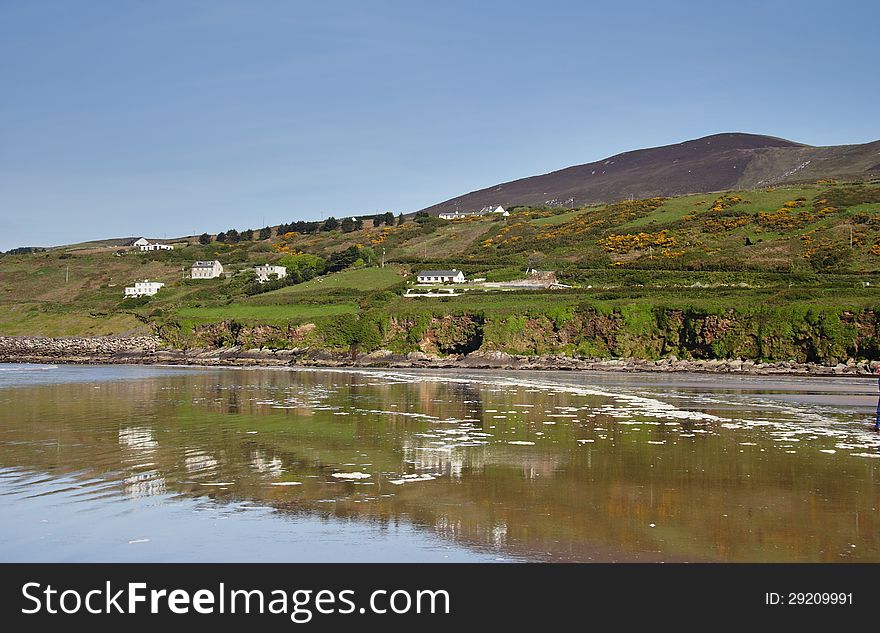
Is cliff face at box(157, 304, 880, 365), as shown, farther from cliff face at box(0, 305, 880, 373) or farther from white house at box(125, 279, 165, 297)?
white house at box(125, 279, 165, 297)

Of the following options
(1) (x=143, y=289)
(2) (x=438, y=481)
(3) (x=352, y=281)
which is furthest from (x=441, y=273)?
(2) (x=438, y=481)

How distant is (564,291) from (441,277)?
831 inches

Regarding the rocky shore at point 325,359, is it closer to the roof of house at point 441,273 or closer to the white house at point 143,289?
the white house at point 143,289

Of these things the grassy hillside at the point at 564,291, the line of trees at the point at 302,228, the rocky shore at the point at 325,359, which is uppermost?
the line of trees at the point at 302,228

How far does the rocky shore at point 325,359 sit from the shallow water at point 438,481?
2473cm

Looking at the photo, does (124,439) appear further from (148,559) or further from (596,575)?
(596,575)

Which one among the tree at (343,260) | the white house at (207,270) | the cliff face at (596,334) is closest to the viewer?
the cliff face at (596,334)

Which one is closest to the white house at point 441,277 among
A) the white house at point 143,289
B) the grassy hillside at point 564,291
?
the grassy hillside at point 564,291

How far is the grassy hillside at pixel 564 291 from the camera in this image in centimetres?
6147

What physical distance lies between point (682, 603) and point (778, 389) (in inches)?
1423

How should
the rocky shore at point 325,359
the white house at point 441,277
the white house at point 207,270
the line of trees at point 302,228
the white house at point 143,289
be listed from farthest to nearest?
the line of trees at point 302,228
the white house at point 207,270
the white house at point 143,289
the white house at point 441,277
the rocky shore at point 325,359

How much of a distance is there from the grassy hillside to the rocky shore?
1360 mm

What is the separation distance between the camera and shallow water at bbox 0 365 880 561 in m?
11.3

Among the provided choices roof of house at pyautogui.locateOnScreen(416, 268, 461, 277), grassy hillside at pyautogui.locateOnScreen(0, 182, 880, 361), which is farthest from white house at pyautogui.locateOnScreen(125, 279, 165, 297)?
roof of house at pyautogui.locateOnScreen(416, 268, 461, 277)
